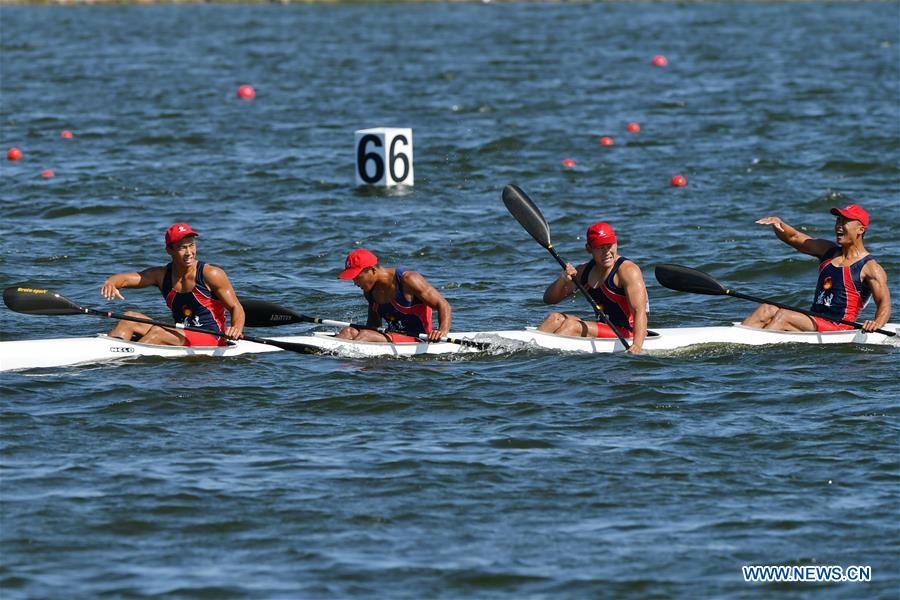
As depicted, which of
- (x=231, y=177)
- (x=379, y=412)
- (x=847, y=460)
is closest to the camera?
(x=847, y=460)

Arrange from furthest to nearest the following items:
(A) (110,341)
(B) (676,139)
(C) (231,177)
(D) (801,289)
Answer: (B) (676,139)
(C) (231,177)
(D) (801,289)
(A) (110,341)

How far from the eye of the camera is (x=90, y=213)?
22938 millimetres

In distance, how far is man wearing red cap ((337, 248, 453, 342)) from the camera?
13.9m

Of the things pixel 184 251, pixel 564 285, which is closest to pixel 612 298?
pixel 564 285

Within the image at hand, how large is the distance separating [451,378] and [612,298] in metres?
1.90

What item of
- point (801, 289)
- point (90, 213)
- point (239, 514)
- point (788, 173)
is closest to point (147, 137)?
point (90, 213)

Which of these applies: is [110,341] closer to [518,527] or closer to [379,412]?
[379,412]

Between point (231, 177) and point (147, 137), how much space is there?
16.6 ft

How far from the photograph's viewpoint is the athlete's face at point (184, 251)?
537 inches

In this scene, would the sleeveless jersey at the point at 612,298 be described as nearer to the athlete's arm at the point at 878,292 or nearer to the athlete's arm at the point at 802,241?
the athlete's arm at the point at 802,241

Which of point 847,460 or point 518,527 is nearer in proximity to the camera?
point 518,527

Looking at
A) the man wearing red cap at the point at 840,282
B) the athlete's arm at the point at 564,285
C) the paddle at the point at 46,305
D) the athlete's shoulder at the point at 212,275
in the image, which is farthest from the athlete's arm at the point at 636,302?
the athlete's shoulder at the point at 212,275

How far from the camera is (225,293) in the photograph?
14.0m

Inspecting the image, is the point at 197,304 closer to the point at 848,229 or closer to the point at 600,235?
the point at 600,235
